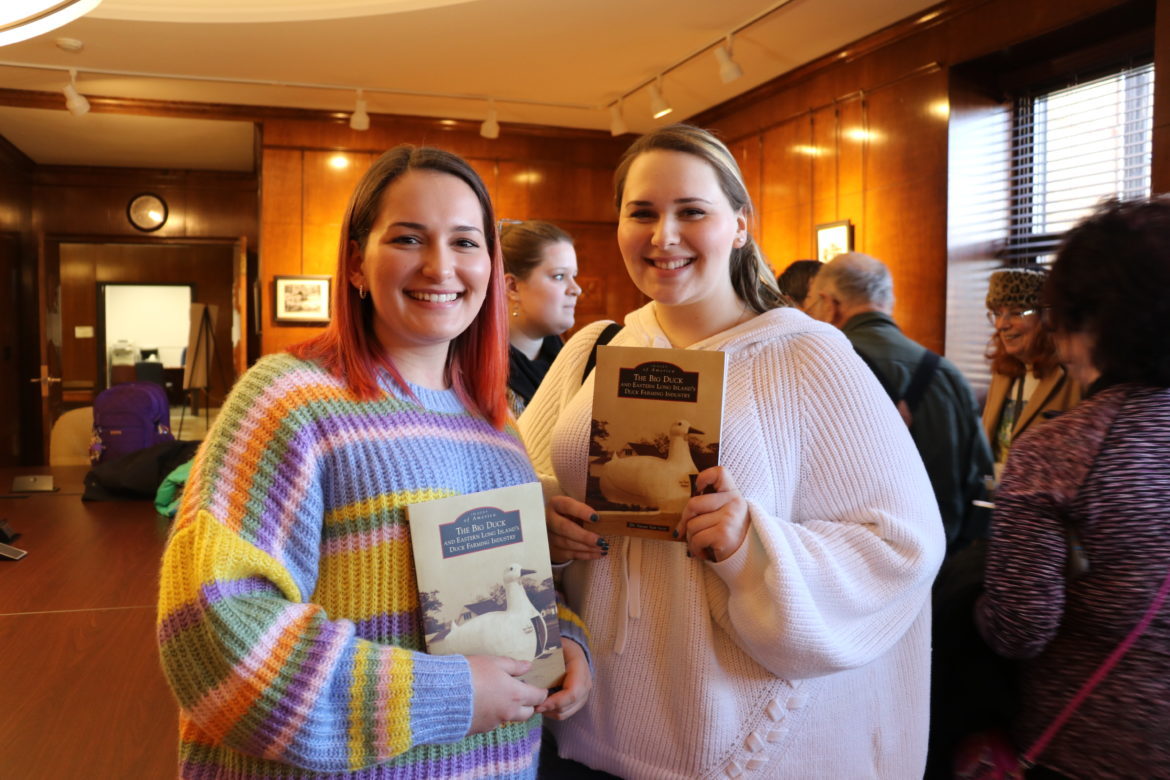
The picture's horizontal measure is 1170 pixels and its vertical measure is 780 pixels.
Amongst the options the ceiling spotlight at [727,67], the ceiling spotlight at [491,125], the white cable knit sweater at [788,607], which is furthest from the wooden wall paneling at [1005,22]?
the white cable knit sweater at [788,607]

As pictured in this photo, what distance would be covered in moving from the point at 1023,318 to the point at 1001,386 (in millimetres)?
342

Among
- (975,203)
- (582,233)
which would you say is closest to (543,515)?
(975,203)

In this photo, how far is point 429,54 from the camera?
5.60 meters

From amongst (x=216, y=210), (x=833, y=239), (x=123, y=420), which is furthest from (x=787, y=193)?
(x=216, y=210)

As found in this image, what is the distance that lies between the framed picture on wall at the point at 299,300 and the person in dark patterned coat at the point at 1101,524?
6469 millimetres

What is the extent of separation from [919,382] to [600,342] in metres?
1.47

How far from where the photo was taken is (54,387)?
27.8 ft

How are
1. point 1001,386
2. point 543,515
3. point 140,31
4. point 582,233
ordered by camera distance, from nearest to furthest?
point 543,515, point 1001,386, point 140,31, point 582,233

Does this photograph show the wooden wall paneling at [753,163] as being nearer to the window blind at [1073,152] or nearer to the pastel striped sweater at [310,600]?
the window blind at [1073,152]

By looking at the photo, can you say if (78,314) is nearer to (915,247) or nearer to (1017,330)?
(915,247)

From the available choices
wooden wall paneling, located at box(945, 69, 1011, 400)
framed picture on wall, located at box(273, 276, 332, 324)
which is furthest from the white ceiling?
framed picture on wall, located at box(273, 276, 332, 324)

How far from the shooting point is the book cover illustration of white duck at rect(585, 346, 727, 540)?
1176mm

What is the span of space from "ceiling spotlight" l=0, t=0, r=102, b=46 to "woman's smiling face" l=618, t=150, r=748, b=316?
1.43m

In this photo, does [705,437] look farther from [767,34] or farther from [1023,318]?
[767,34]
